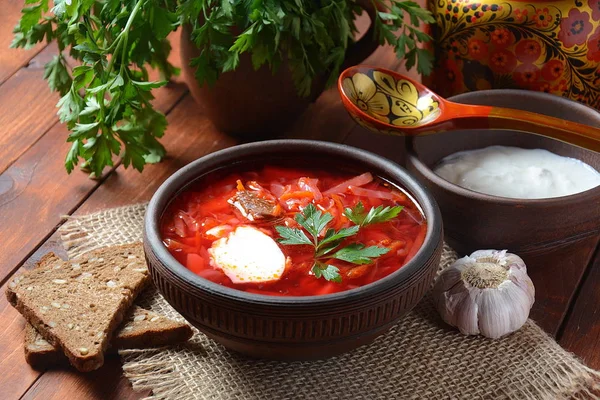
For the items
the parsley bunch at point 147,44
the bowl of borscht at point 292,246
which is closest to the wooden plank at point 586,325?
the bowl of borscht at point 292,246

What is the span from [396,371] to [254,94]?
83 cm

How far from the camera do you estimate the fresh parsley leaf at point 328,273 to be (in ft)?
4.67

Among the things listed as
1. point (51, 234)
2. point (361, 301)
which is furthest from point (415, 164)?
point (51, 234)

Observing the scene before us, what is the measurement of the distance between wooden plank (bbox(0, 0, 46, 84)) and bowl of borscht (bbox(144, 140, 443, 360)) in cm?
106

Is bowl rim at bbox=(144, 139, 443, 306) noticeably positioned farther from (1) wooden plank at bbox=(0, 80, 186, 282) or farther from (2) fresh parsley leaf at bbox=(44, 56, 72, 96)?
(2) fresh parsley leaf at bbox=(44, 56, 72, 96)

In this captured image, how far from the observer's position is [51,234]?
1.90 metres

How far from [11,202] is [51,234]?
0.16 meters

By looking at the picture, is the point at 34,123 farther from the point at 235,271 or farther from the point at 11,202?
the point at 235,271

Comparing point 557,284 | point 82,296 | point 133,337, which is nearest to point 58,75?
point 82,296

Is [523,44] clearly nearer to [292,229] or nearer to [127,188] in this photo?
[292,229]

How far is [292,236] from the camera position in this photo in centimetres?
151

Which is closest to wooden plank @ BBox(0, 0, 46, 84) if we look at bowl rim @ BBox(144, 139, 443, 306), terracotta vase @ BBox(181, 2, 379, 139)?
terracotta vase @ BBox(181, 2, 379, 139)

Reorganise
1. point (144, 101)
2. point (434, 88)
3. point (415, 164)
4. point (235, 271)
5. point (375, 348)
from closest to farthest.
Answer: point (235, 271)
point (375, 348)
point (415, 164)
point (144, 101)
point (434, 88)

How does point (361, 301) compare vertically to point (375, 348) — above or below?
above
